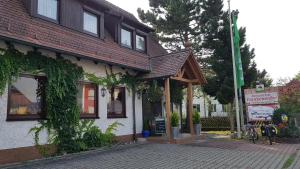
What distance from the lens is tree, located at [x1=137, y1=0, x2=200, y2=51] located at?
24.5 m

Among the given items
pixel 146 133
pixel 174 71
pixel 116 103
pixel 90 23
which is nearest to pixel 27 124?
pixel 116 103

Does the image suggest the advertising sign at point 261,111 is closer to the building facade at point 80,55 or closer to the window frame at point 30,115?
the building facade at point 80,55

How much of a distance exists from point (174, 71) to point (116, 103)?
324 cm

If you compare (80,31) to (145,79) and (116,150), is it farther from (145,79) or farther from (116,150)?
(116,150)

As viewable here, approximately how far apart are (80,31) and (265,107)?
11470 mm

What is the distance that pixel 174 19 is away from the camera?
81.2 ft

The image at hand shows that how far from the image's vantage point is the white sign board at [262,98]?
1684 centimetres

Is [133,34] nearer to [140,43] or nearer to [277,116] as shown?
[140,43]

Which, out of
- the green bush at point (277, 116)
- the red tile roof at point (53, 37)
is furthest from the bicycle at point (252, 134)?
the red tile roof at point (53, 37)

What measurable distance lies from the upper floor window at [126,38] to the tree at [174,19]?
936 centimetres

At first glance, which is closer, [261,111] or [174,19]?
[261,111]

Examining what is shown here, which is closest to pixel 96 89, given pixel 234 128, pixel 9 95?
pixel 9 95

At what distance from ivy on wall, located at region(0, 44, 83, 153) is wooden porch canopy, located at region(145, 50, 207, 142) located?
14.9ft

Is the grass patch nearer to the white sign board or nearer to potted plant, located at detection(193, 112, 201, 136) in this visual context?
potted plant, located at detection(193, 112, 201, 136)
